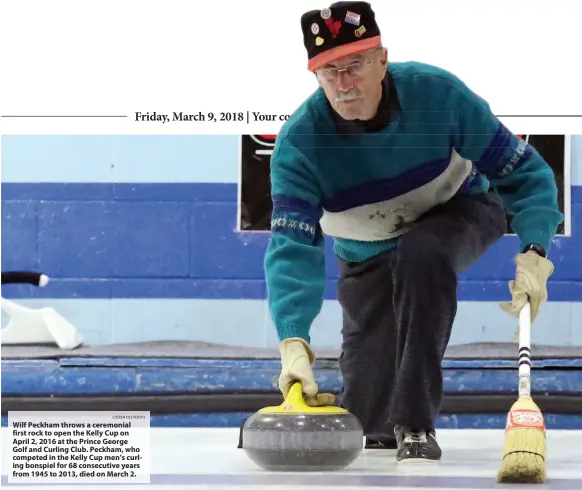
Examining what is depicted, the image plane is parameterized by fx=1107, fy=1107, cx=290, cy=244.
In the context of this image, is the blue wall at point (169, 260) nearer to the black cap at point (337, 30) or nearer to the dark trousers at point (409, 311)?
the dark trousers at point (409, 311)

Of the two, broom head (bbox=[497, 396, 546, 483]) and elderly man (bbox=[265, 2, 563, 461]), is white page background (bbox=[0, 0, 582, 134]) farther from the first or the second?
broom head (bbox=[497, 396, 546, 483])

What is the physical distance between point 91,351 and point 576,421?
112 centimetres

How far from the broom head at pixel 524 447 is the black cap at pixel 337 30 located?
55 cm

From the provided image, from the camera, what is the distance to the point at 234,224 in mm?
2510

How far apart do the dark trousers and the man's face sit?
22 centimetres

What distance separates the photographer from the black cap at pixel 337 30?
1.51 m

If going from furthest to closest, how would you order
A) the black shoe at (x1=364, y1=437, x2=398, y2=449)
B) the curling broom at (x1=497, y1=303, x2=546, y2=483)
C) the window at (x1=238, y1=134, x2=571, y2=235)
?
the black shoe at (x1=364, y1=437, x2=398, y2=449)
the window at (x1=238, y1=134, x2=571, y2=235)
the curling broom at (x1=497, y1=303, x2=546, y2=483)

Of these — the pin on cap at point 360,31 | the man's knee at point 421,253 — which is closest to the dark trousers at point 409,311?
the man's knee at point 421,253

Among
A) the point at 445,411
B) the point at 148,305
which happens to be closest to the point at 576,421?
the point at 445,411

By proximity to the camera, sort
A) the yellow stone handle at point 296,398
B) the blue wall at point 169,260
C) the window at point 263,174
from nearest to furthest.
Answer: the yellow stone handle at point 296,398
the window at point 263,174
the blue wall at point 169,260

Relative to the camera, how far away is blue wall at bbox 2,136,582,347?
221 cm

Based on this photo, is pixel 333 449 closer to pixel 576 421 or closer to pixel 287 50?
pixel 287 50

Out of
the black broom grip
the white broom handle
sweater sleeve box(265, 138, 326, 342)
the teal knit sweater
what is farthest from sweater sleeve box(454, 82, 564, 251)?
the black broom grip

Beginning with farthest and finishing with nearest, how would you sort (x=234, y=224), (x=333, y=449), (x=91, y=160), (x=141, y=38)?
Result: (x=234, y=224) → (x=91, y=160) → (x=141, y=38) → (x=333, y=449)
